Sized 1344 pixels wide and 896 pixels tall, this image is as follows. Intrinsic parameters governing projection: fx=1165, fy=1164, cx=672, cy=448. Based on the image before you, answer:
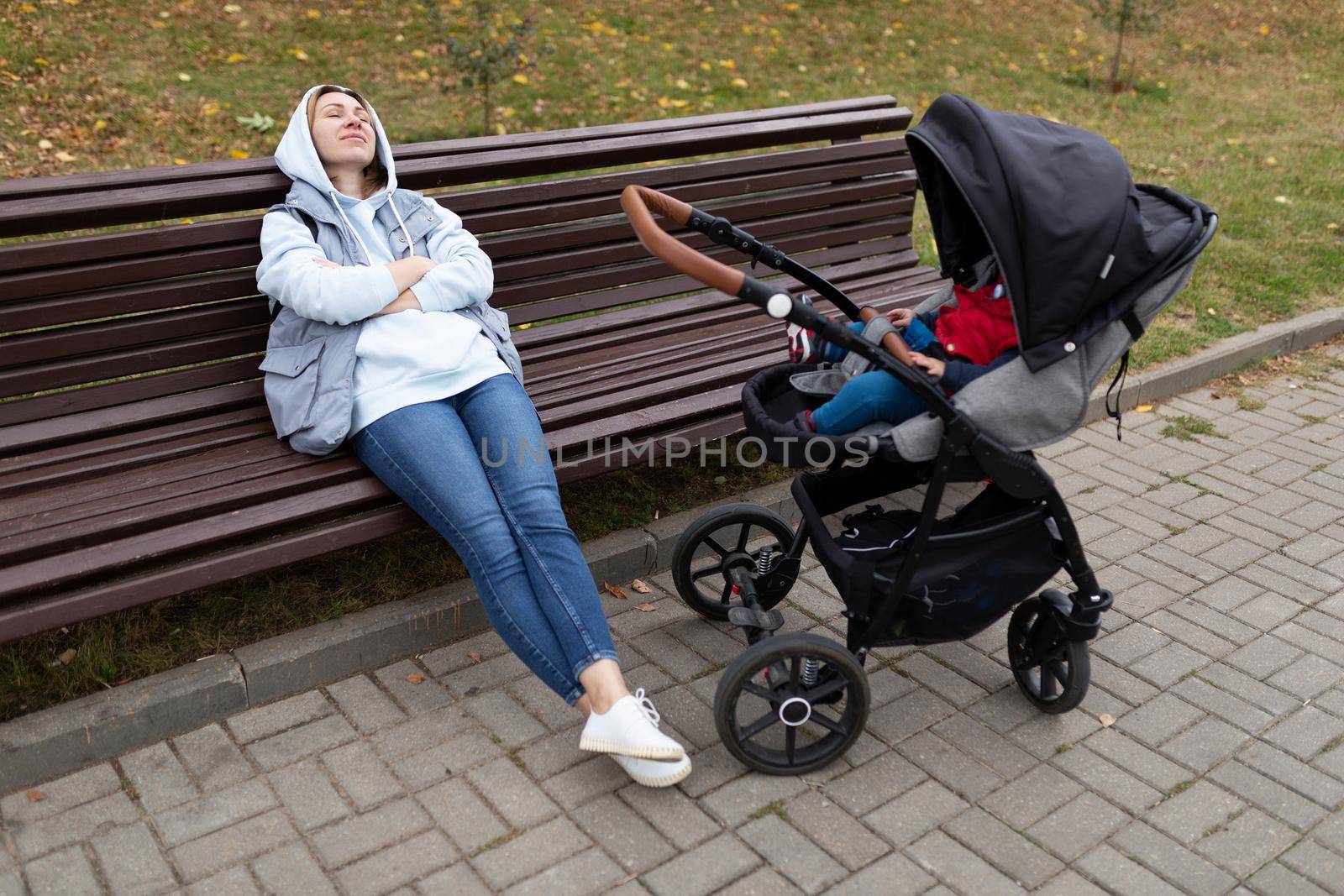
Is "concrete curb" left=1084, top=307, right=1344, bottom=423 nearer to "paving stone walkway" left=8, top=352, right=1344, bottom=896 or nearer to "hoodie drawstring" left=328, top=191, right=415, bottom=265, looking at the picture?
"paving stone walkway" left=8, top=352, right=1344, bottom=896

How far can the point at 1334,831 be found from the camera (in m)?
2.91

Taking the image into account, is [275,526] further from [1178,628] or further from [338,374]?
[1178,628]

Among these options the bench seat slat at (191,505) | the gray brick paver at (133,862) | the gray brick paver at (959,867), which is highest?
the bench seat slat at (191,505)

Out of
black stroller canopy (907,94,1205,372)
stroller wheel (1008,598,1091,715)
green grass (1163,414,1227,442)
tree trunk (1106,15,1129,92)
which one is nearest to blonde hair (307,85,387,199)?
black stroller canopy (907,94,1205,372)

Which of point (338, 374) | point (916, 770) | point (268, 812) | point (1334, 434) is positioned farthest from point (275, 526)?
point (1334, 434)

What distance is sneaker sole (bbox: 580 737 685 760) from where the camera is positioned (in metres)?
2.89

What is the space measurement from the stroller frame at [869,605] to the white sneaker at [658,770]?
0.13 metres

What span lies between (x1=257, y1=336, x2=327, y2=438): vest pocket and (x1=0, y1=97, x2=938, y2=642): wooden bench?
0.35 feet

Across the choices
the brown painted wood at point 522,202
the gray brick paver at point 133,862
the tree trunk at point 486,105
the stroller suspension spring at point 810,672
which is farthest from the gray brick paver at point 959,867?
the tree trunk at point 486,105

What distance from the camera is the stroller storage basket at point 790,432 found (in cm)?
298

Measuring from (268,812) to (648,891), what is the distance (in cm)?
98

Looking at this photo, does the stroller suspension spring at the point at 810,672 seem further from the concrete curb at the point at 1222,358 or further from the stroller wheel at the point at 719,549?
the concrete curb at the point at 1222,358

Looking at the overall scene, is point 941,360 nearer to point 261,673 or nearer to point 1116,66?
point 261,673

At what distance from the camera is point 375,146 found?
3.64 meters
